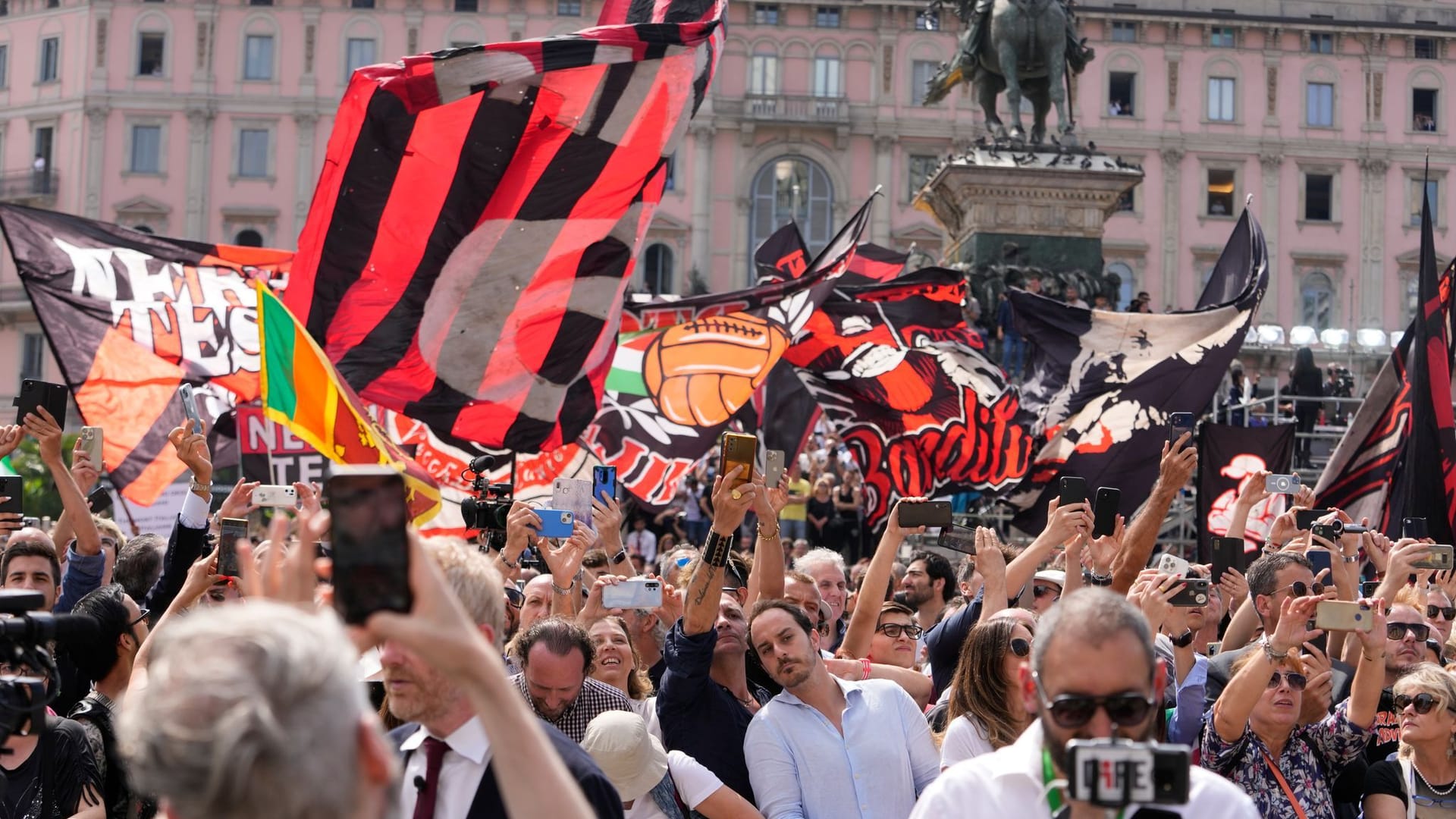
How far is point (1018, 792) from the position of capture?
319cm

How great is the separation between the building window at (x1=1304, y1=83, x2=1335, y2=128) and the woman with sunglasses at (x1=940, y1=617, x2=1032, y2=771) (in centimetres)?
6116

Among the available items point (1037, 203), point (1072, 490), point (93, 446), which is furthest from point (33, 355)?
point (1072, 490)

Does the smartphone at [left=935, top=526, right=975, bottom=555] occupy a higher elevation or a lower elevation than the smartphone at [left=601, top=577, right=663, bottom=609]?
higher

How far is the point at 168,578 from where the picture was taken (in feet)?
20.4

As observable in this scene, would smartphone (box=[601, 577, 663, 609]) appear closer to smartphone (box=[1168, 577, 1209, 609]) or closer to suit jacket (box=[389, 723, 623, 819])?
smartphone (box=[1168, 577, 1209, 609])

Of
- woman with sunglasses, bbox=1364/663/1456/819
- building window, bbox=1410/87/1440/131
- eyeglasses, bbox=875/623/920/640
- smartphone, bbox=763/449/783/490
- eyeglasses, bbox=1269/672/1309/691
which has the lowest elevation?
woman with sunglasses, bbox=1364/663/1456/819

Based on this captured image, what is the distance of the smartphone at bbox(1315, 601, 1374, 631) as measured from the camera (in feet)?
16.7

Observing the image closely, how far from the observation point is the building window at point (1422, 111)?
62.9m

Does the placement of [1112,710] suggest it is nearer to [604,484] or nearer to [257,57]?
[604,484]

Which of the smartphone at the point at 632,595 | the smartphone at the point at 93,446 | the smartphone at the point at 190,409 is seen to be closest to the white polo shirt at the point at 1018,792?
the smartphone at the point at 632,595

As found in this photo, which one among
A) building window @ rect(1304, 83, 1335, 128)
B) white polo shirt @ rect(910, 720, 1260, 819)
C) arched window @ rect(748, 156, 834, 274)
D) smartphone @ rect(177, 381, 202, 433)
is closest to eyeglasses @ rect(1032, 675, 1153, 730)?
white polo shirt @ rect(910, 720, 1260, 819)

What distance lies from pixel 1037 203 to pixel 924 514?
9.96 meters

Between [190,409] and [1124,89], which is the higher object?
[1124,89]

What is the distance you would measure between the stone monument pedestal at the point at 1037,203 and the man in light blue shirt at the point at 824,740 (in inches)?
441
